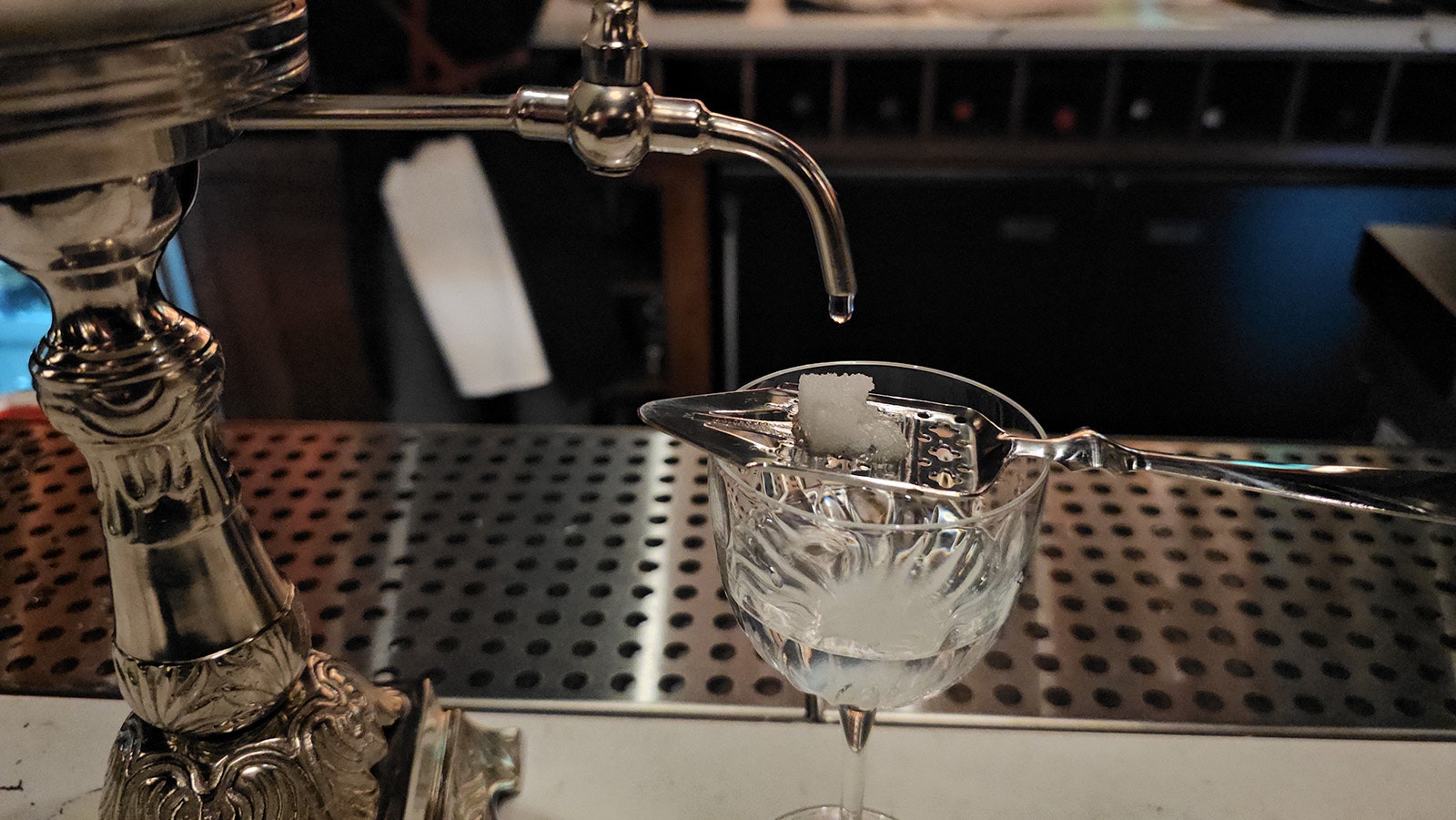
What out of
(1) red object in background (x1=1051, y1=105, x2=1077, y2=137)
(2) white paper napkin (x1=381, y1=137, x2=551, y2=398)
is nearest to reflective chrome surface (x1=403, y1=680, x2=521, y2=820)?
(2) white paper napkin (x1=381, y1=137, x2=551, y2=398)

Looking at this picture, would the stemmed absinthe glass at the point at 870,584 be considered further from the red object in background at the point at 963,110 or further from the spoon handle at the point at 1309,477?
the red object in background at the point at 963,110

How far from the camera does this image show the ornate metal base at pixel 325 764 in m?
0.48

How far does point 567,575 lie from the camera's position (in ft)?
2.30

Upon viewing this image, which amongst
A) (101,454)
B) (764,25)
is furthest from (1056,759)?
(764,25)

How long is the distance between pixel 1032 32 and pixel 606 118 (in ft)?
4.90

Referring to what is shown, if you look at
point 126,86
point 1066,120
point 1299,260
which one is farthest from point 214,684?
point 1299,260

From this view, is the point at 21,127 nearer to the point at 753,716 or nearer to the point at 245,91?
the point at 245,91

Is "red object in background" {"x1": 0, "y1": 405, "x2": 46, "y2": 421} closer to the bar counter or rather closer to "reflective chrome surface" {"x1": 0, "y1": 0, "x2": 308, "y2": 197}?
the bar counter

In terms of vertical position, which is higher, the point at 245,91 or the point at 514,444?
the point at 245,91

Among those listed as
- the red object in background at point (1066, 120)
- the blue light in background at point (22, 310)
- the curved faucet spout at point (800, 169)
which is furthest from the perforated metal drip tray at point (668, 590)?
the red object in background at point (1066, 120)

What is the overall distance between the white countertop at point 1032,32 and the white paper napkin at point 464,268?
0.28m

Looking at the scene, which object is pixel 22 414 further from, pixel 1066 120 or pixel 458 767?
pixel 1066 120

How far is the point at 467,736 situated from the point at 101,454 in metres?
0.23

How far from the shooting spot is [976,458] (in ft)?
1.66
